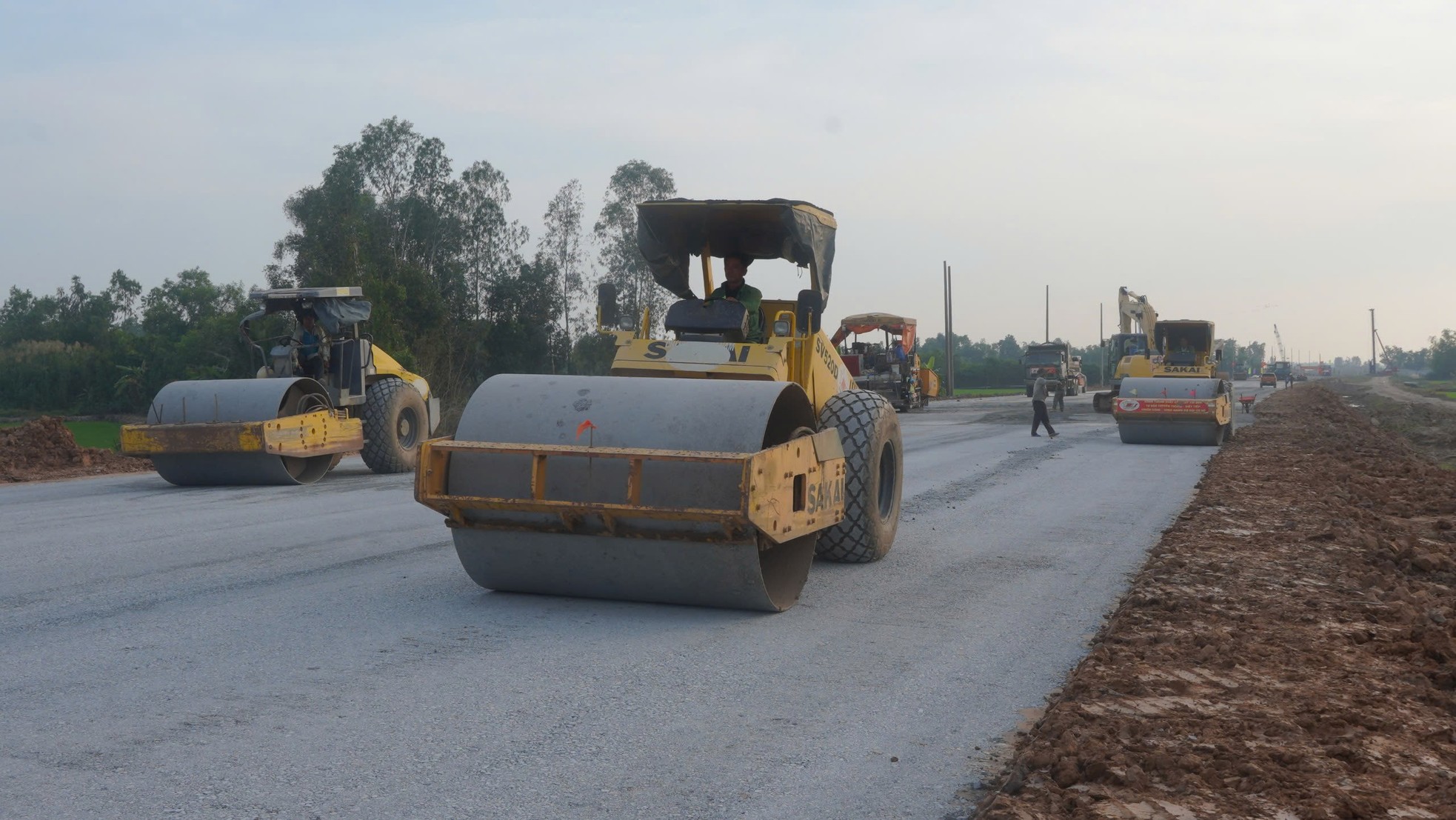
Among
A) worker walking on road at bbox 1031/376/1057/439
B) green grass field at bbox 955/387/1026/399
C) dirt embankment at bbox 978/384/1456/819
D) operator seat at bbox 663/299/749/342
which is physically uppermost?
operator seat at bbox 663/299/749/342

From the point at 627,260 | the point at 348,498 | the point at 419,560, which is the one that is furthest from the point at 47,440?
the point at 627,260

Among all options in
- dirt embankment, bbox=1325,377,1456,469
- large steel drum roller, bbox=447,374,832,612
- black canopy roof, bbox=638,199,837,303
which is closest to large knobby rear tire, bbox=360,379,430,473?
black canopy roof, bbox=638,199,837,303

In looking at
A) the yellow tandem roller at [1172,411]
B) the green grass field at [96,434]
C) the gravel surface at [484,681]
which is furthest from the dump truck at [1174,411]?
the green grass field at [96,434]

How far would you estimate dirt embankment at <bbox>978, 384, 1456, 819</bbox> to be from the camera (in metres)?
4.01

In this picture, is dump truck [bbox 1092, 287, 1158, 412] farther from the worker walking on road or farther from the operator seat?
the operator seat

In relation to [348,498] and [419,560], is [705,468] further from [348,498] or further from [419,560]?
[348,498]

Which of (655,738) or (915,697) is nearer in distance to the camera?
(655,738)

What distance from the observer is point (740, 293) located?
9.53 m

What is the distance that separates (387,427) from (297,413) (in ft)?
5.17

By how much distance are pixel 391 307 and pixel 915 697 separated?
128ft

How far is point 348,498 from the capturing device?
13.2 m

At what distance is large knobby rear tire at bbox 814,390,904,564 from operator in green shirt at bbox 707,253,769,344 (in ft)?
3.05

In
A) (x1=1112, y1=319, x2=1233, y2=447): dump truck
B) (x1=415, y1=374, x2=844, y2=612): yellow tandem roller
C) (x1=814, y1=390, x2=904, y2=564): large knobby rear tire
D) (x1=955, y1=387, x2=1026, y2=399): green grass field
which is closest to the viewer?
(x1=415, y1=374, x2=844, y2=612): yellow tandem roller

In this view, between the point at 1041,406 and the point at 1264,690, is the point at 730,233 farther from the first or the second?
the point at 1041,406
